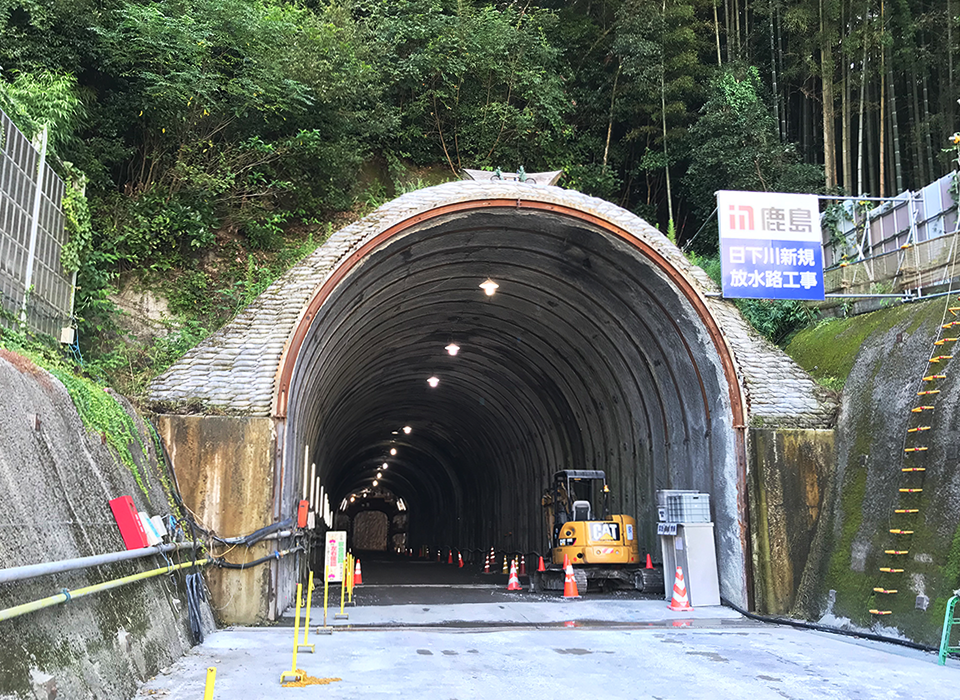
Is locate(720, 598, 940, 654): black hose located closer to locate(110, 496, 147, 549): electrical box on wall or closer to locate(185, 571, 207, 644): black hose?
locate(185, 571, 207, 644): black hose

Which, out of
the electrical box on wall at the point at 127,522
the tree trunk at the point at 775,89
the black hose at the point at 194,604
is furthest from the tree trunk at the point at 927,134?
the electrical box on wall at the point at 127,522

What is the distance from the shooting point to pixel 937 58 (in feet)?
70.9

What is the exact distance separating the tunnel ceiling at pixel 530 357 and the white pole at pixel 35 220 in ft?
12.4

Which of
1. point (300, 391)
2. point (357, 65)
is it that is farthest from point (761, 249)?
point (357, 65)

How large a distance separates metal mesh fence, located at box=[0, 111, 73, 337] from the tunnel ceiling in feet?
12.4

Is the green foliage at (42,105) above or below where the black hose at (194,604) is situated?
above

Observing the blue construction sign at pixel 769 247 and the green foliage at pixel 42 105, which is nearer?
the green foliage at pixel 42 105

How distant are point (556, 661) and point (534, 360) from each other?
1166 cm

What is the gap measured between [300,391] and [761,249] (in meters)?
7.77

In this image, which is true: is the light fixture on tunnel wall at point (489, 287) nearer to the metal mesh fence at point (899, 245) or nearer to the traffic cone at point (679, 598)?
the traffic cone at point (679, 598)

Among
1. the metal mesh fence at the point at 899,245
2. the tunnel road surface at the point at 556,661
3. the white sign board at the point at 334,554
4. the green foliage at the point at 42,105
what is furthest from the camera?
the metal mesh fence at the point at 899,245

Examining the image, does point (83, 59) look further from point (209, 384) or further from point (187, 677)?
point (187, 677)

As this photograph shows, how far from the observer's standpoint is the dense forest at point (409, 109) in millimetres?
14922

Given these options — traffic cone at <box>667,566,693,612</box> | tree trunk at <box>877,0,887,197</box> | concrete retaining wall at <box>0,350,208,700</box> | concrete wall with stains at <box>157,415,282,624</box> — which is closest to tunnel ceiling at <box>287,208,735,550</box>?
concrete wall with stains at <box>157,415,282,624</box>
